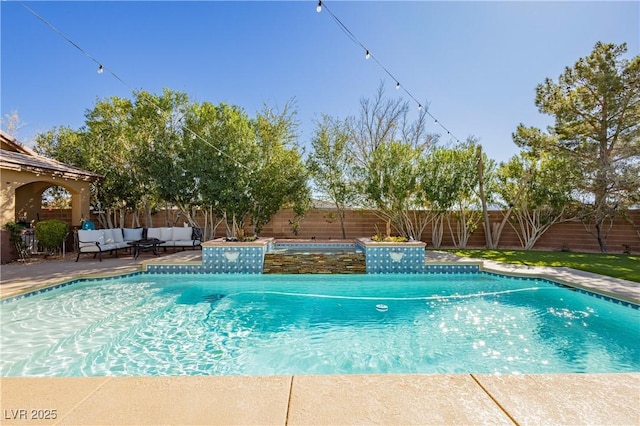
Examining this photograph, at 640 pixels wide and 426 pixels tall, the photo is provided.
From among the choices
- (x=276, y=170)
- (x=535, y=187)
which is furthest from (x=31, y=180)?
(x=535, y=187)

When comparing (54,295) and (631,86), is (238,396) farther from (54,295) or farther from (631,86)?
(631,86)

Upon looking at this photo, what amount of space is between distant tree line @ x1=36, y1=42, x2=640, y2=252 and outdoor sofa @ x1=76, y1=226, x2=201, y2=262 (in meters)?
1.27

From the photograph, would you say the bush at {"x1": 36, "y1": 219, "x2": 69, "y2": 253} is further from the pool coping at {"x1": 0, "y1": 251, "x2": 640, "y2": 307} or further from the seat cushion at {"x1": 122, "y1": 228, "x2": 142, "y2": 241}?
the pool coping at {"x1": 0, "y1": 251, "x2": 640, "y2": 307}

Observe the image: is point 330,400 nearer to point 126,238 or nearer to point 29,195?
point 126,238

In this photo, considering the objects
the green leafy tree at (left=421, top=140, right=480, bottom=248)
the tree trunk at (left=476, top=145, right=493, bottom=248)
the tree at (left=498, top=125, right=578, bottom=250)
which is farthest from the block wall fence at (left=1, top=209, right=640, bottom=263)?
the green leafy tree at (left=421, top=140, right=480, bottom=248)

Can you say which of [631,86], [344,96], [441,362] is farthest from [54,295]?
[631,86]

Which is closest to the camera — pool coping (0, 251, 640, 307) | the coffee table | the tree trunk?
pool coping (0, 251, 640, 307)

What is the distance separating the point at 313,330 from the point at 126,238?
379 inches

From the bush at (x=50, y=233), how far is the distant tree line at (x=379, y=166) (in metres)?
3.13

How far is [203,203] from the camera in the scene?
1254 centimetres

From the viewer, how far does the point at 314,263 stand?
9.27 m

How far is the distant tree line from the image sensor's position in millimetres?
12195

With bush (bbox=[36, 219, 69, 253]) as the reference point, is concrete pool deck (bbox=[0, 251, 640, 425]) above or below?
below

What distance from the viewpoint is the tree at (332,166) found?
46.5 feet
